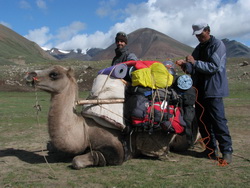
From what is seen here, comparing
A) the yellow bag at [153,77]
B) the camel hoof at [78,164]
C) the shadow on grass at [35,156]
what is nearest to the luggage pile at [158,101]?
the yellow bag at [153,77]

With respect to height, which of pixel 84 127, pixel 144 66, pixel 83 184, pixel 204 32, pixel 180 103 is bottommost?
pixel 83 184

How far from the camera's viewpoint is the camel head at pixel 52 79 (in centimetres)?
519

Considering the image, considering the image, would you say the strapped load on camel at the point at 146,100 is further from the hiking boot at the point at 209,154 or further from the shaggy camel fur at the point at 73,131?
the hiking boot at the point at 209,154

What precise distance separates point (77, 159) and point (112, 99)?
1288mm

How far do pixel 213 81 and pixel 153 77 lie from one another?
3.81ft

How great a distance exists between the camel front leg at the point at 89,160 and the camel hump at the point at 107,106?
564 mm

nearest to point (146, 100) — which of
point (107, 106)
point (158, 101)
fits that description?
point (158, 101)

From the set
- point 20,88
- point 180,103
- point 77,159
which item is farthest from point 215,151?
point 20,88

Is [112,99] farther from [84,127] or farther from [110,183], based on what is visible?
[110,183]

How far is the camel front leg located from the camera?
509 cm

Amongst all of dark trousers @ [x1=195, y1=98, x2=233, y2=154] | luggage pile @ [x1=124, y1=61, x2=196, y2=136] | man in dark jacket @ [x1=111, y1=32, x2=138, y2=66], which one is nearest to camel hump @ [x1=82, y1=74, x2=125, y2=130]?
luggage pile @ [x1=124, y1=61, x2=196, y2=136]

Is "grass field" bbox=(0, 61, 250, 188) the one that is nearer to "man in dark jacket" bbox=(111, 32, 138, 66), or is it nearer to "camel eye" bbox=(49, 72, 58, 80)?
"camel eye" bbox=(49, 72, 58, 80)

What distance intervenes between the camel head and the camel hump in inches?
21.4

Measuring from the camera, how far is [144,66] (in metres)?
5.80
